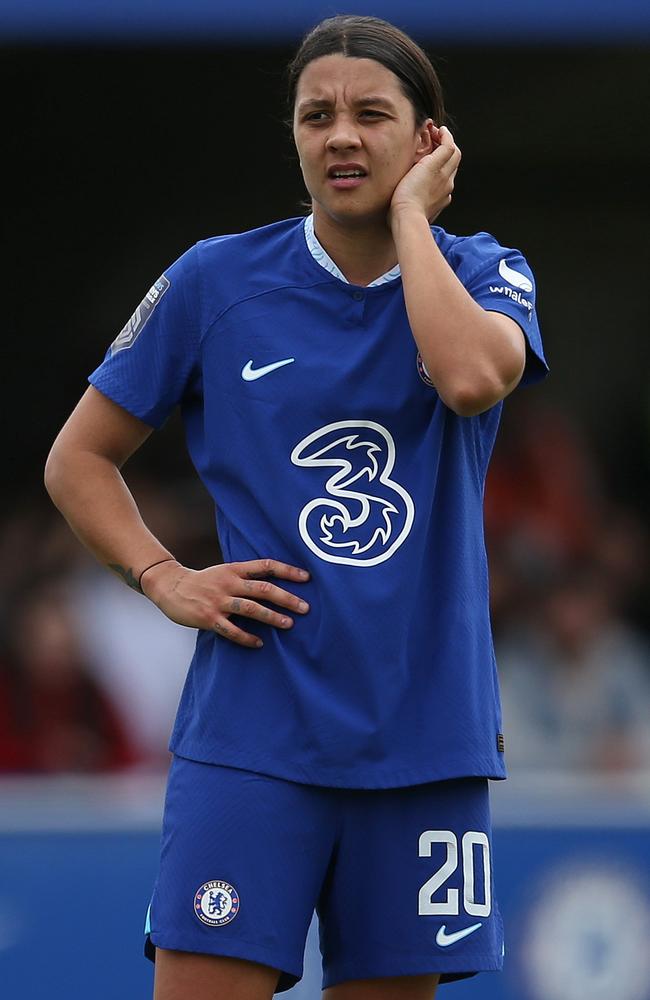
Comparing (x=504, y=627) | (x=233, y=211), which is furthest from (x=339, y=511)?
(x=233, y=211)

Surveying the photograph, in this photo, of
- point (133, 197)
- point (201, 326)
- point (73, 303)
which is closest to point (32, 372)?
point (73, 303)

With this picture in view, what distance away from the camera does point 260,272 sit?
251 centimetres

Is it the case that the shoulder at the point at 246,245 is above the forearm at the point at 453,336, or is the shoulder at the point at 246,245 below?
above

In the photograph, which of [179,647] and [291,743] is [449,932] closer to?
[291,743]

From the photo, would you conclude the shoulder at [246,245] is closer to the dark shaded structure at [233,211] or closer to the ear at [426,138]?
the ear at [426,138]

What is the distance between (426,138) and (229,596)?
2.51 ft

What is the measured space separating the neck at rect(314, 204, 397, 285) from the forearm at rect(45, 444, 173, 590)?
48 cm

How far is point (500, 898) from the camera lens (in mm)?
4387

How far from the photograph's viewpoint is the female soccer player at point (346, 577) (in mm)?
2344

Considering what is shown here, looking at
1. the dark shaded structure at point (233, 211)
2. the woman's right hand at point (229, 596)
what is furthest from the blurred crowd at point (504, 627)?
the woman's right hand at point (229, 596)

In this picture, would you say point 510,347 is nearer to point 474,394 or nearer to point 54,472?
point 474,394

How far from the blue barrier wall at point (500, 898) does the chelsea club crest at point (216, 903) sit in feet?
6.85

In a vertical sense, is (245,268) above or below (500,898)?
above

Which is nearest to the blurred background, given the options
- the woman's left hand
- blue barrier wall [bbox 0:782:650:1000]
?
blue barrier wall [bbox 0:782:650:1000]
